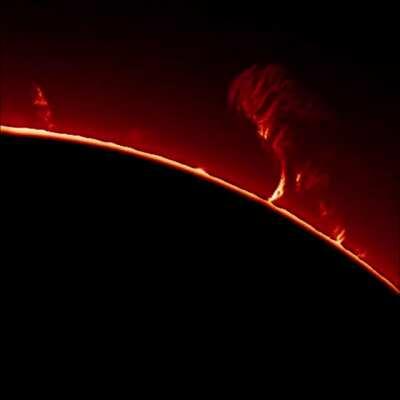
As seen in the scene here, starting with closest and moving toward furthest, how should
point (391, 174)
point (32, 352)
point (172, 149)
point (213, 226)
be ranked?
point (32, 352)
point (213, 226)
point (172, 149)
point (391, 174)

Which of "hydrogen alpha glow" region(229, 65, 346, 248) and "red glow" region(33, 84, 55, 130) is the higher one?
"hydrogen alpha glow" region(229, 65, 346, 248)

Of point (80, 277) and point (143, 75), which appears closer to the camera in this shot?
point (80, 277)

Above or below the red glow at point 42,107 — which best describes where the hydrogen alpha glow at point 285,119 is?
above

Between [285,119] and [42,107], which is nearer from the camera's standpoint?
[42,107]

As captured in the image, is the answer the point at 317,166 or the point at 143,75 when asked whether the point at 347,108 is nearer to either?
the point at 317,166

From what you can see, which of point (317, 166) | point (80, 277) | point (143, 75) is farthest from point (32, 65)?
point (317, 166)

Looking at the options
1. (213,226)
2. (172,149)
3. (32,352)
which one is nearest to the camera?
(32,352)

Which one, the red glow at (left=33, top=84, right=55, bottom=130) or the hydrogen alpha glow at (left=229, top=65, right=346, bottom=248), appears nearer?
the red glow at (left=33, top=84, right=55, bottom=130)

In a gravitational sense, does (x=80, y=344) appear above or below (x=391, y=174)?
below

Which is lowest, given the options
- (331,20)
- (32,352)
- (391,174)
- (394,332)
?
(32,352)

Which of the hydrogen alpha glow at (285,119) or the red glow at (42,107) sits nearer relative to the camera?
the red glow at (42,107)

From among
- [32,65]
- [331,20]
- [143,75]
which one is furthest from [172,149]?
[331,20]
